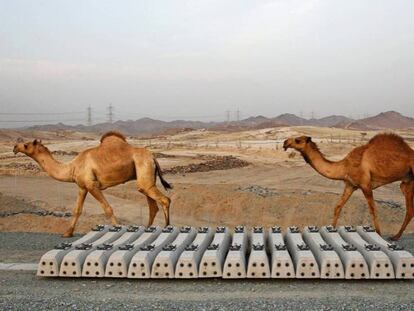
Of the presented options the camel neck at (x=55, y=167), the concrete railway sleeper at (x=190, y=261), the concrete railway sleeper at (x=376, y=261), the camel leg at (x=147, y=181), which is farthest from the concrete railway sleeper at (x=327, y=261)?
the camel neck at (x=55, y=167)

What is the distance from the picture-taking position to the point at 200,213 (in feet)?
58.4

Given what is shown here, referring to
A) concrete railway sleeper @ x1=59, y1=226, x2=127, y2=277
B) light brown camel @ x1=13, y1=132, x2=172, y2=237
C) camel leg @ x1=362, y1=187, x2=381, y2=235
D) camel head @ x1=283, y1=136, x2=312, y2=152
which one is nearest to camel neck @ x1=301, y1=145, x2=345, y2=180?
camel head @ x1=283, y1=136, x2=312, y2=152

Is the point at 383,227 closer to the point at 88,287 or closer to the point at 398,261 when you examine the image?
the point at 398,261

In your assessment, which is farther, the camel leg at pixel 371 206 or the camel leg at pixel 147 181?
the camel leg at pixel 147 181

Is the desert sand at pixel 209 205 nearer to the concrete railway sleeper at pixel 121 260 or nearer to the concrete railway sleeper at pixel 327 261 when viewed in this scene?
the concrete railway sleeper at pixel 121 260

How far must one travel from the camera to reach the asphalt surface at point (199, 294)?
577 cm

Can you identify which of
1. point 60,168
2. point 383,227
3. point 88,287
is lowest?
point 383,227

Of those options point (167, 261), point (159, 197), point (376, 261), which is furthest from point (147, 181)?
point (376, 261)

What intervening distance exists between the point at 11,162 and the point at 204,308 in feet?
104

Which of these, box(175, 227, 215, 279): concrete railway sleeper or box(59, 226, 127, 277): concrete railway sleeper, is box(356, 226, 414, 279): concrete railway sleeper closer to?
box(175, 227, 215, 279): concrete railway sleeper

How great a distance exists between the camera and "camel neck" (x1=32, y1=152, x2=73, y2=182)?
1055cm

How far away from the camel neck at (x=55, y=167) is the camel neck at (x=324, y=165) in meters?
4.52

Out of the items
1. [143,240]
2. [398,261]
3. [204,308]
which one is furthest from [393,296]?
[143,240]

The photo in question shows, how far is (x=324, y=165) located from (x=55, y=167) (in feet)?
16.9
